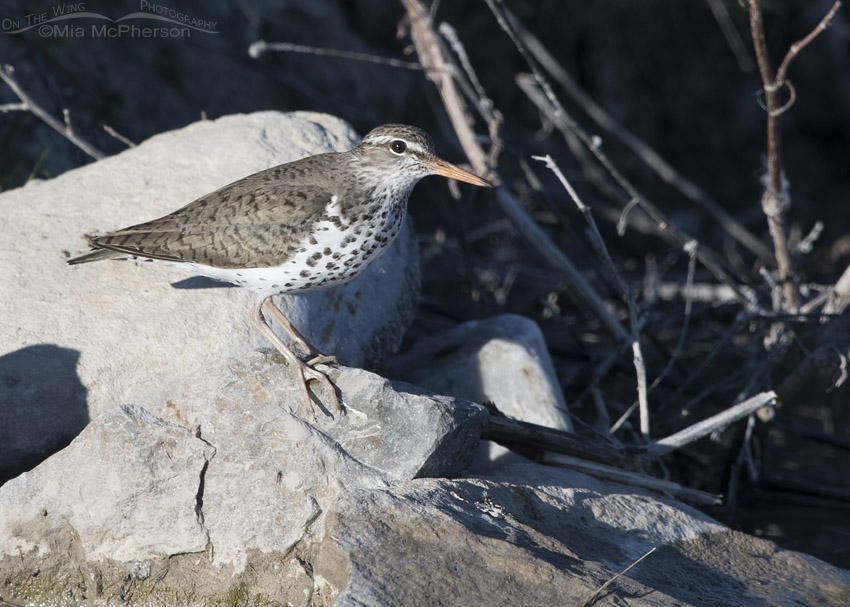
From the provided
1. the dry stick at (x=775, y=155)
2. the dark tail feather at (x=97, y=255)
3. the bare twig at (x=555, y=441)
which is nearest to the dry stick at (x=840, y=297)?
the dry stick at (x=775, y=155)

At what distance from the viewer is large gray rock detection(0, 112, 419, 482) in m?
5.67

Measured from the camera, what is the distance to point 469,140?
28.7ft

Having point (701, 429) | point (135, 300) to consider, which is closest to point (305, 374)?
point (135, 300)

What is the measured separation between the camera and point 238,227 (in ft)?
19.1

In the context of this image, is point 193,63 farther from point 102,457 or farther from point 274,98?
point 102,457

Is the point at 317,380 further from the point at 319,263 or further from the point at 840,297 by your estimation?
the point at 840,297

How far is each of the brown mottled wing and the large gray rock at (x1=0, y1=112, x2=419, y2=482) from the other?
44 cm

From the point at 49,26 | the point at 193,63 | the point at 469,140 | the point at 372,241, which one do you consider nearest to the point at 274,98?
the point at 193,63

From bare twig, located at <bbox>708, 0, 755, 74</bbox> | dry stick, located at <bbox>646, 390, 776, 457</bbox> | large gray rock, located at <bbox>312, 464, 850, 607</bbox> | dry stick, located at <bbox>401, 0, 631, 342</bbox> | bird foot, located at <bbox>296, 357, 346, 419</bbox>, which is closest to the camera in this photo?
large gray rock, located at <bbox>312, 464, 850, 607</bbox>

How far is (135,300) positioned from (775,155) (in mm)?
5360

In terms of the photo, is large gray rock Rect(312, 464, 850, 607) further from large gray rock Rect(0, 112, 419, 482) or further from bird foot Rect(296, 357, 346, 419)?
large gray rock Rect(0, 112, 419, 482)

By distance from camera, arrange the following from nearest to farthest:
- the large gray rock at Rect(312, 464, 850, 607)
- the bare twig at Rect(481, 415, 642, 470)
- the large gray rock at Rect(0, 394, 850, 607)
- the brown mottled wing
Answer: the large gray rock at Rect(312, 464, 850, 607) < the large gray rock at Rect(0, 394, 850, 607) < the brown mottled wing < the bare twig at Rect(481, 415, 642, 470)

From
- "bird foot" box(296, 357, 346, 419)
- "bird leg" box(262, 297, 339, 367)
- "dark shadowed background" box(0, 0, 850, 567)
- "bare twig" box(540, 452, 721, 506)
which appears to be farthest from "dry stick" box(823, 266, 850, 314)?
"bird foot" box(296, 357, 346, 419)

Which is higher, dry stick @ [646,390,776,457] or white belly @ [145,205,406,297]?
white belly @ [145,205,406,297]
